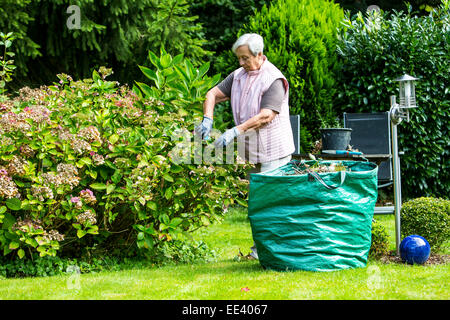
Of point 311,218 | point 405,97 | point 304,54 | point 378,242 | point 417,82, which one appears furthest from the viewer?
point 304,54

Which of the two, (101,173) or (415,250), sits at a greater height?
(101,173)

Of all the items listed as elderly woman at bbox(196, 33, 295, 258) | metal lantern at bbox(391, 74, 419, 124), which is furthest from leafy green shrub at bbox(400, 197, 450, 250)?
elderly woman at bbox(196, 33, 295, 258)

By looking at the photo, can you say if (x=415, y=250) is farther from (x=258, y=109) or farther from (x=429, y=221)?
(x=258, y=109)

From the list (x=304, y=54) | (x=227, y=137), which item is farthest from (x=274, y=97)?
(x=304, y=54)

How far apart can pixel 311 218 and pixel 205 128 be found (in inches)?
39.0

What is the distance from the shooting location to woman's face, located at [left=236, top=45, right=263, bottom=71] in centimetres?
378

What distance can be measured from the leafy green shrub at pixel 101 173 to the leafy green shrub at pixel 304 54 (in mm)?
2818

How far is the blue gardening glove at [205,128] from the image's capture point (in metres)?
3.81

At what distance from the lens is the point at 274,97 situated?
3732 millimetres

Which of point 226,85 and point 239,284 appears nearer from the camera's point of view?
point 239,284

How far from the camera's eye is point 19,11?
19.7ft

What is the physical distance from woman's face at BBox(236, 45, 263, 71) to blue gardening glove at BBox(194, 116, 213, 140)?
1.44 ft

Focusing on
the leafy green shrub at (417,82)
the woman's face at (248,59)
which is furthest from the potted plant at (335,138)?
the woman's face at (248,59)
